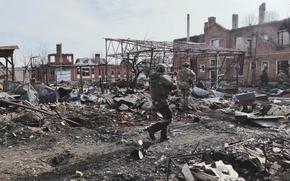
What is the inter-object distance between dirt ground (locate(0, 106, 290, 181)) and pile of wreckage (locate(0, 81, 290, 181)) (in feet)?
1.10

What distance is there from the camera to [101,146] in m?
9.49

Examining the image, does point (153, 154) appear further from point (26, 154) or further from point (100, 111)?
point (100, 111)

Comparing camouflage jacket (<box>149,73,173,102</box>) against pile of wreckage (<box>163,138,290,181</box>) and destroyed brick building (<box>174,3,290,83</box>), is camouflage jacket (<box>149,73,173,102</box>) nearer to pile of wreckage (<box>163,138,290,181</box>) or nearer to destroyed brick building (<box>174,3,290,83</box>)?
pile of wreckage (<box>163,138,290,181</box>)

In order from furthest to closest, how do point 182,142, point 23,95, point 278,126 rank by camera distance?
point 23,95 < point 278,126 < point 182,142

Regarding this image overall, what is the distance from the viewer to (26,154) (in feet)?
28.7

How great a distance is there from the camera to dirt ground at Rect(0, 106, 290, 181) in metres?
7.07

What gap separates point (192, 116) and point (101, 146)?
5.20 meters

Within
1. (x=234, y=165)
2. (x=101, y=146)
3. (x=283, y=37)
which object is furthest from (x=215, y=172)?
(x=283, y=37)

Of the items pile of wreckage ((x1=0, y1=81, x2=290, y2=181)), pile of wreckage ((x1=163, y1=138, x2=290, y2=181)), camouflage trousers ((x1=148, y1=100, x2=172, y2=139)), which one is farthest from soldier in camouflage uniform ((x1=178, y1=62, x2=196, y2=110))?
pile of wreckage ((x1=163, y1=138, x2=290, y2=181))

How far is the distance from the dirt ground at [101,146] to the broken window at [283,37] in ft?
105

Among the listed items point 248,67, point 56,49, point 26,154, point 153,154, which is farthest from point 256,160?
point 56,49

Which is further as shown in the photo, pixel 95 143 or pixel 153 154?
pixel 95 143

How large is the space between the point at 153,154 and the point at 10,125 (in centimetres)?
481

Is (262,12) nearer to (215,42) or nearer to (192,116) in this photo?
(215,42)
